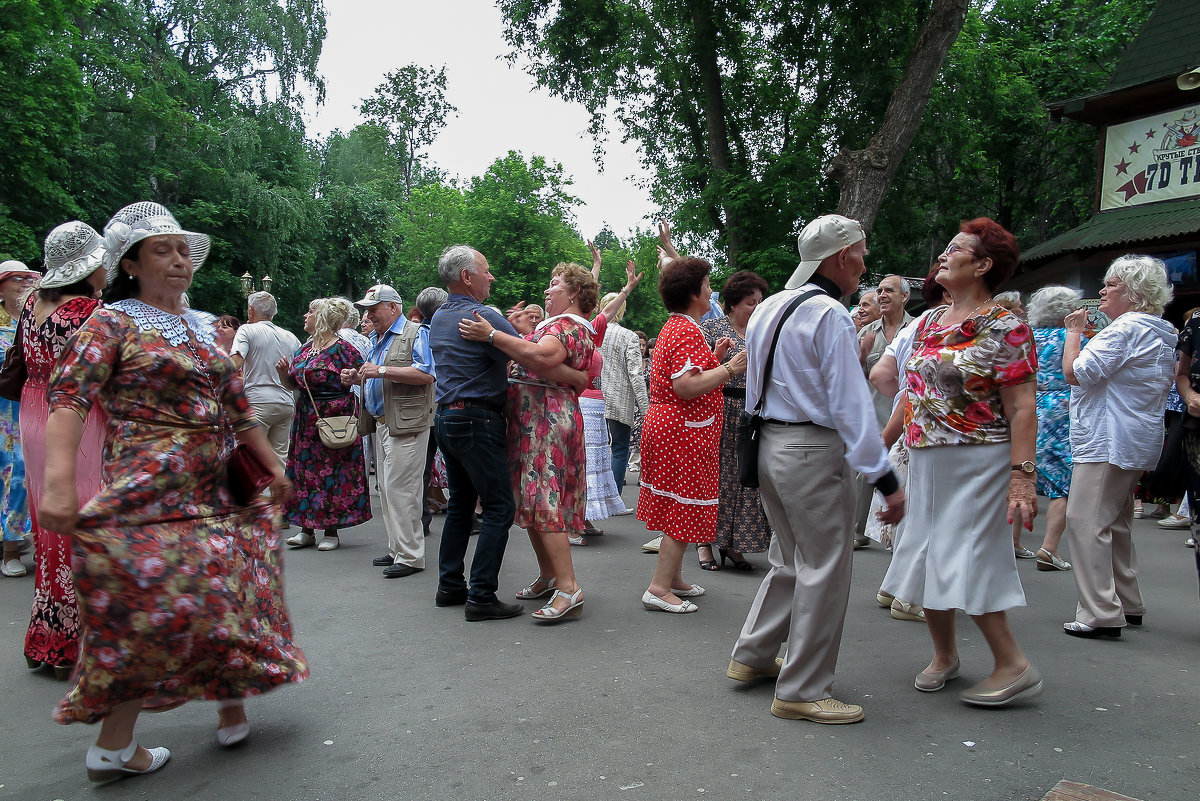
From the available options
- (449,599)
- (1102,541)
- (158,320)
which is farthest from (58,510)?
(1102,541)

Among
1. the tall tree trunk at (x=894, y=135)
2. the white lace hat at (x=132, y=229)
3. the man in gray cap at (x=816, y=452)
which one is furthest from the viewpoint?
the tall tree trunk at (x=894, y=135)

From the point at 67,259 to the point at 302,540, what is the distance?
396 cm

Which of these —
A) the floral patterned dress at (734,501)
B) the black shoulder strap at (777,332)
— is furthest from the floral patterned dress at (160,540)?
the floral patterned dress at (734,501)

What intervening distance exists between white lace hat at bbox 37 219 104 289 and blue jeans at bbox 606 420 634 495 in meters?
5.50

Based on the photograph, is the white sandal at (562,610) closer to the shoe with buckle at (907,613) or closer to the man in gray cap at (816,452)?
the man in gray cap at (816,452)

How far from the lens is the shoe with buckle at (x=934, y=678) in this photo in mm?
3924

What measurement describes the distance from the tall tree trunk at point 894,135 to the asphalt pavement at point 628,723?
940 cm

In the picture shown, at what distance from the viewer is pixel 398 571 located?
6.51m

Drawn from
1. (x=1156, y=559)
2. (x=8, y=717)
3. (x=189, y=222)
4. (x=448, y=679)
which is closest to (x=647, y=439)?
(x=448, y=679)

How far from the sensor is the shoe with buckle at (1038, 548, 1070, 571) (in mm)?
6535

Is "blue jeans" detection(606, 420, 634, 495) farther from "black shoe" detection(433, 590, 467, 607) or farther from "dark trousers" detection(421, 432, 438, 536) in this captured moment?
"black shoe" detection(433, 590, 467, 607)

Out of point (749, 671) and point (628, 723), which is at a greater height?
point (749, 671)

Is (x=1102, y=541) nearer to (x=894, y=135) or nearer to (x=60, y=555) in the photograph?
(x=60, y=555)

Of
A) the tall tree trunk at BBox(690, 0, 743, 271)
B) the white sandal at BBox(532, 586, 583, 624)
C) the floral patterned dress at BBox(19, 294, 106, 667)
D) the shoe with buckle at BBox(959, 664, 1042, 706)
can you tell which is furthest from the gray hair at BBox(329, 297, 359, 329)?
the tall tree trunk at BBox(690, 0, 743, 271)
